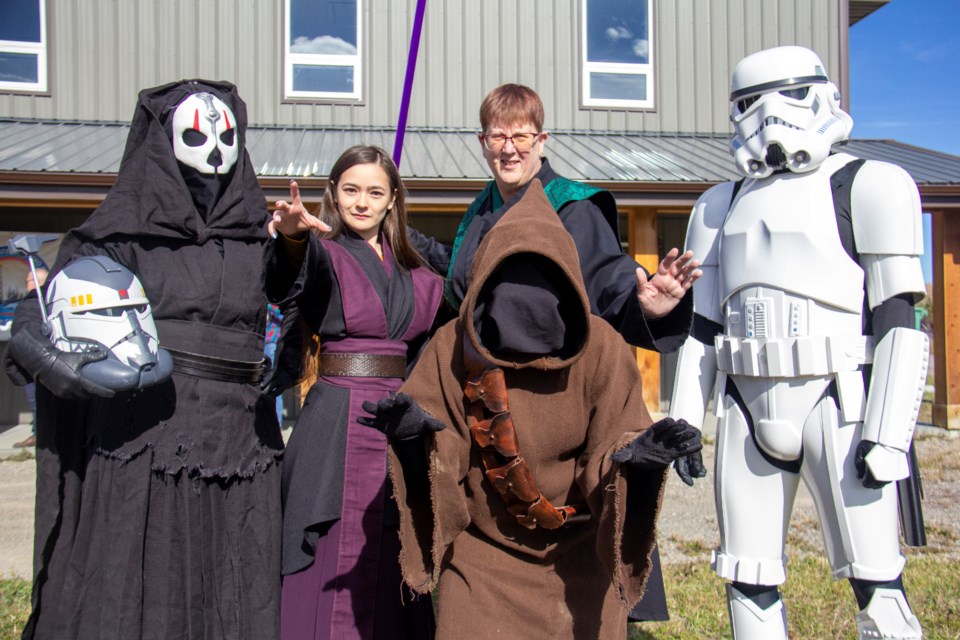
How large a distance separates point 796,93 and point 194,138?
79.8 inches

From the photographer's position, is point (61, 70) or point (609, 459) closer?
point (609, 459)

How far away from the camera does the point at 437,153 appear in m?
7.57

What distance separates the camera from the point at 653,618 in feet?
7.29

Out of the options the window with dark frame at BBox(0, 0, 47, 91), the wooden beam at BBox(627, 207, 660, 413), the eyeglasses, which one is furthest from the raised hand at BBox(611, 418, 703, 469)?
the window with dark frame at BBox(0, 0, 47, 91)

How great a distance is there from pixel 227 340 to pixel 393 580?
0.91 metres

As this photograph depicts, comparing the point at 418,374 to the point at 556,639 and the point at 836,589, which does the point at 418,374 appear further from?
the point at 836,589

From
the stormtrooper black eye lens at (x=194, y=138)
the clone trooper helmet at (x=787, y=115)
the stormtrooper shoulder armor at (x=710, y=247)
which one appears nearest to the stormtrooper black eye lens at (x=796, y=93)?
the clone trooper helmet at (x=787, y=115)

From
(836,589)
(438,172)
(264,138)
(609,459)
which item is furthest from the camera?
(264,138)

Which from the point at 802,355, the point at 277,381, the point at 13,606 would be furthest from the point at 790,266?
the point at 13,606

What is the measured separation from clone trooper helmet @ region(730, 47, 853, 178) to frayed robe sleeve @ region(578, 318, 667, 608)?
116 cm

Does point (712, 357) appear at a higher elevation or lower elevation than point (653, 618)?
higher

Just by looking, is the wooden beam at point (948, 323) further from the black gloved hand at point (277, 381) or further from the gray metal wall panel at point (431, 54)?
the black gloved hand at point (277, 381)

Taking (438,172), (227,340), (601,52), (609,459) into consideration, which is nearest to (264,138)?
(438,172)

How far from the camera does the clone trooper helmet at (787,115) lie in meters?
2.70
